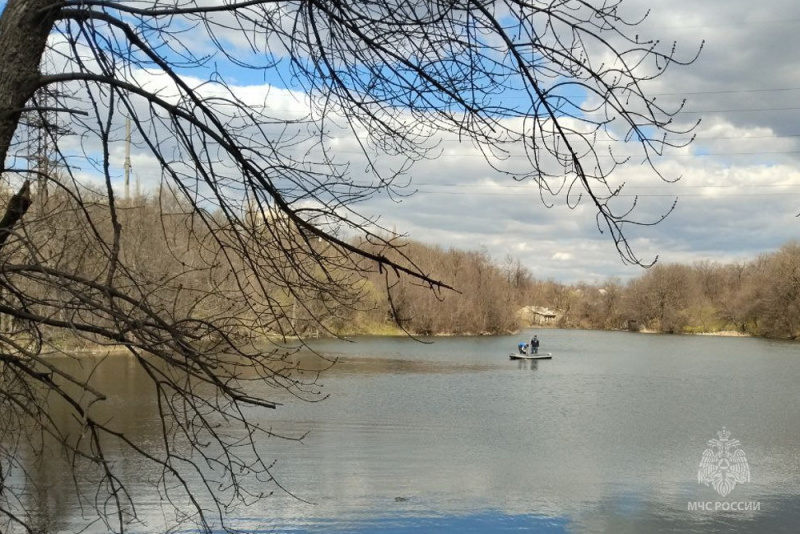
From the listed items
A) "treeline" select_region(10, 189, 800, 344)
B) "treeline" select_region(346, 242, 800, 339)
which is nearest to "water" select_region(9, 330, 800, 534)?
"treeline" select_region(10, 189, 800, 344)

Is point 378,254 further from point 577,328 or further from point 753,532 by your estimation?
point 577,328

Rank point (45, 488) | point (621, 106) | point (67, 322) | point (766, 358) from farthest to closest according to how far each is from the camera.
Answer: point (766, 358) < point (45, 488) < point (67, 322) < point (621, 106)

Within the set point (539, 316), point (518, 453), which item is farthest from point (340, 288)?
point (539, 316)

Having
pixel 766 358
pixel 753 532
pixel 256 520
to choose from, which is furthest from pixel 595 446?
pixel 766 358

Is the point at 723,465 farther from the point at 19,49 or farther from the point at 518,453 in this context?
the point at 19,49

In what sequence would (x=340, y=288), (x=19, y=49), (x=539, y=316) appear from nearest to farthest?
1. (x=19, y=49)
2. (x=340, y=288)
3. (x=539, y=316)

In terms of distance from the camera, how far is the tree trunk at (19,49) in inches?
97.6

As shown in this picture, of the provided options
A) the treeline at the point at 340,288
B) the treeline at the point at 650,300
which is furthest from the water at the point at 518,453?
the treeline at the point at 650,300

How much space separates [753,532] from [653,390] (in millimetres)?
14874

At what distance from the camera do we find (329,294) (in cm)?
301

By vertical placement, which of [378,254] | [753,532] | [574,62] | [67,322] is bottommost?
[753,532]

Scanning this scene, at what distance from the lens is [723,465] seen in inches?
574

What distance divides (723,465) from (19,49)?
15.1 metres

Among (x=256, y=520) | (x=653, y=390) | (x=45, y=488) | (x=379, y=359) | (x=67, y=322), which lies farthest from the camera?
(x=379, y=359)
